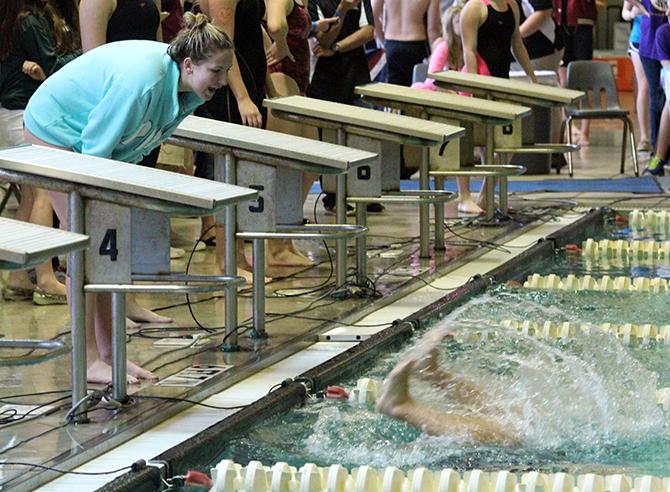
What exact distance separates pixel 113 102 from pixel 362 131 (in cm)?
230

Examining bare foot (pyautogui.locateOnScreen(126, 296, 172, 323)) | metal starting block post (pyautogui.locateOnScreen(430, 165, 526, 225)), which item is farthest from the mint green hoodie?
metal starting block post (pyautogui.locateOnScreen(430, 165, 526, 225))

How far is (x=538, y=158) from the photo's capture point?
11.7 m

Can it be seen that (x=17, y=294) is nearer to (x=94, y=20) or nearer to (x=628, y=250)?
(x=94, y=20)

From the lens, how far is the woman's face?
4.39 m

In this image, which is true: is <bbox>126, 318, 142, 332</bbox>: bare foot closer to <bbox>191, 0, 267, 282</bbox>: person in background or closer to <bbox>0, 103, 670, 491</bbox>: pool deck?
<bbox>0, 103, 670, 491</bbox>: pool deck

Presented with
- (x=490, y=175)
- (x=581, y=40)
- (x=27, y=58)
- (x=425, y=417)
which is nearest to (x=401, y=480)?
(x=425, y=417)

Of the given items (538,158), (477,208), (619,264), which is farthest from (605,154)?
(619,264)

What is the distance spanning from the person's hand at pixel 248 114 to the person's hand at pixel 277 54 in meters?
0.61

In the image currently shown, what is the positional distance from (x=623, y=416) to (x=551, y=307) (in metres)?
1.83

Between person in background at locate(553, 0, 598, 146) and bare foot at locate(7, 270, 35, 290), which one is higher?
person in background at locate(553, 0, 598, 146)

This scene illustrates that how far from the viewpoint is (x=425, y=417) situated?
3.98 metres

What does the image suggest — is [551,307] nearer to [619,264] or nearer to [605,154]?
[619,264]

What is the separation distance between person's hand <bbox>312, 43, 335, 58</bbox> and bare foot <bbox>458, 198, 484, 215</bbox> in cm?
132

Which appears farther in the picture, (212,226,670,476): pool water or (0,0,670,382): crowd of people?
(0,0,670,382): crowd of people
